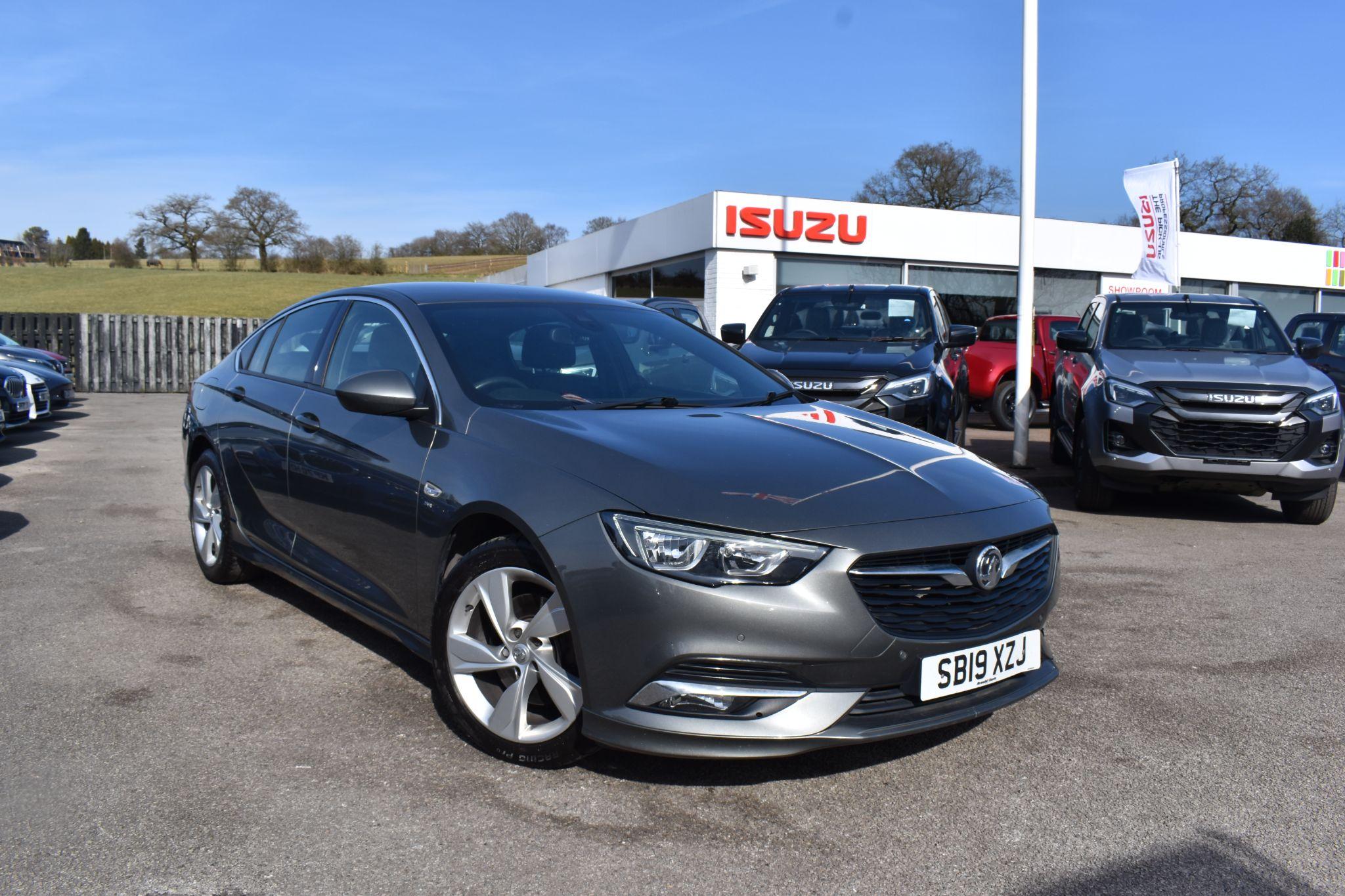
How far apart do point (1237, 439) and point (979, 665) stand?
5635 mm

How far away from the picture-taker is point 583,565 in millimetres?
2969

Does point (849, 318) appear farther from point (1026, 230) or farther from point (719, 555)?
point (719, 555)

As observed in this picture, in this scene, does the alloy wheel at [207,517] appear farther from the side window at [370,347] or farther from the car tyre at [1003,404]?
the car tyre at [1003,404]

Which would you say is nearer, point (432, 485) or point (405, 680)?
point (432, 485)

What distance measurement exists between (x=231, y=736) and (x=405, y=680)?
28.6 inches

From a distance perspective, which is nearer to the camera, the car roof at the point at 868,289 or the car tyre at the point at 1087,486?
the car tyre at the point at 1087,486

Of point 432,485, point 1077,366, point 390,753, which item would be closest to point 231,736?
point 390,753

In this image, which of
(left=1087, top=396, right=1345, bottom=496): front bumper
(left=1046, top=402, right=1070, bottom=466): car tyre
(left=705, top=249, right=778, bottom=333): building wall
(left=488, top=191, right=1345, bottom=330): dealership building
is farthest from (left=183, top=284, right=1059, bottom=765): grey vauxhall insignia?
(left=705, top=249, right=778, bottom=333): building wall

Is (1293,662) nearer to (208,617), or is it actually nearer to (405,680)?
(405,680)

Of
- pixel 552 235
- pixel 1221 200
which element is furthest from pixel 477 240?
pixel 1221 200

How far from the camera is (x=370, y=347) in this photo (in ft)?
14.3

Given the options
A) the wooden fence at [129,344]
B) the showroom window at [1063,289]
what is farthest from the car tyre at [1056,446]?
the showroom window at [1063,289]

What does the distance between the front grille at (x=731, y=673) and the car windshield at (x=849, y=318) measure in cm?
715

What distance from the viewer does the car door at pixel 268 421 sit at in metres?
4.70
